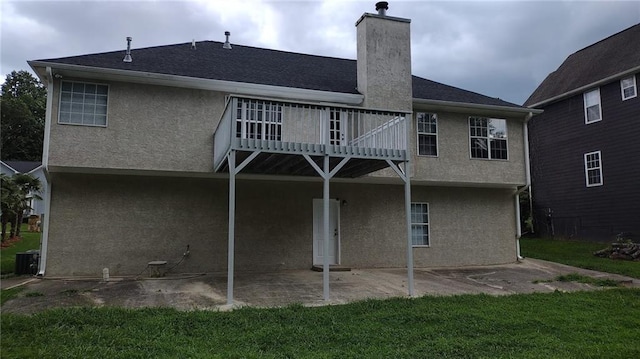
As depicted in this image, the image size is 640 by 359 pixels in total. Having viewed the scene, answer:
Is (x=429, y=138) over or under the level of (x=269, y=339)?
over

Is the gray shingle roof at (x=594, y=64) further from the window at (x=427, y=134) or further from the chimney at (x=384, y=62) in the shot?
the chimney at (x=384, y=62)

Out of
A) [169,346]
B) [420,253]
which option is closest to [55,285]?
[169,346]

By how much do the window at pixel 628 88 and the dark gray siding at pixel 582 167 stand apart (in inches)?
6.9

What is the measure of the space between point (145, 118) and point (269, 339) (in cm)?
692

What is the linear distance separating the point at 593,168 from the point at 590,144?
1.03 meters

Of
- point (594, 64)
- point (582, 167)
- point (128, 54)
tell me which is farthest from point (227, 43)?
point (594, 64)

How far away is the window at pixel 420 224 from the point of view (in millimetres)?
13102

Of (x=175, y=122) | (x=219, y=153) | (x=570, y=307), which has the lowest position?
(x=570, y=307)

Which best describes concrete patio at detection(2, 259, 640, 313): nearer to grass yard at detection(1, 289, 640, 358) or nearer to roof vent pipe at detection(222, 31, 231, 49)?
grass yard at detection(1, 289, 640, 358)

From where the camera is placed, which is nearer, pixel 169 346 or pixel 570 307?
pixel 169 346

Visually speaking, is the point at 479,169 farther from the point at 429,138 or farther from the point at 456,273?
the point at 456,273

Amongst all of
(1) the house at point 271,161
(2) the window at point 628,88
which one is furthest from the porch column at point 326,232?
(2) the window at point 628,88

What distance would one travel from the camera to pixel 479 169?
1297 cm

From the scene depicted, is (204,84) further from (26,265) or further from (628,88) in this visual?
(628,88)
